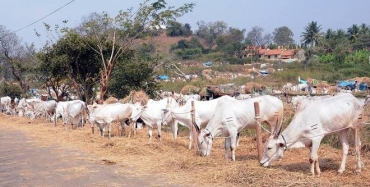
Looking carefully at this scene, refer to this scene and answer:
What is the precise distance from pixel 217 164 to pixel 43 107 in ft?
61.4

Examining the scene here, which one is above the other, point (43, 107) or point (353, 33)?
point (353, 33)

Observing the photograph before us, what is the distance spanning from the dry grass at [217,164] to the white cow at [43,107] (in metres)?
10.7

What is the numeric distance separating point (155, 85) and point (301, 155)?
14.2 meters

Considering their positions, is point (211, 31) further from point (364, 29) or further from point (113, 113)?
point (113, 113)

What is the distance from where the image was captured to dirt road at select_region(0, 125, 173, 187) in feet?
29.2

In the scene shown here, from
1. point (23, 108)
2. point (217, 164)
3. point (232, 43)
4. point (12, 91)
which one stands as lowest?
point (217, 164)

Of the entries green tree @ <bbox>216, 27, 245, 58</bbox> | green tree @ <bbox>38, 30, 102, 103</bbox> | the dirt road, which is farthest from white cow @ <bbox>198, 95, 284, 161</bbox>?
green tree @ <bbox>216, 27, 245, 58</bbox>

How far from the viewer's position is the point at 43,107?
2605cm

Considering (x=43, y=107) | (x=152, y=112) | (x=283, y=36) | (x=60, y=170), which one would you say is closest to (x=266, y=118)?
(x=152, y=112)

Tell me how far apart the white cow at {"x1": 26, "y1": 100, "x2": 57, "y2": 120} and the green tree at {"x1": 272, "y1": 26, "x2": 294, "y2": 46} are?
331 feet

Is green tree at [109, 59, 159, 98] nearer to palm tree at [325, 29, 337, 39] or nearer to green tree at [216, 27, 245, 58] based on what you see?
green tree at [216, 27, 245, 58]

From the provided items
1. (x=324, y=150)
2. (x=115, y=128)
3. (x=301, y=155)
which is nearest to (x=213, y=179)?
(x=301, y=155)

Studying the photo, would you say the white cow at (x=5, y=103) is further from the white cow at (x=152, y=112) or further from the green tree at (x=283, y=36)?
the green tree at (x=283, y=36)

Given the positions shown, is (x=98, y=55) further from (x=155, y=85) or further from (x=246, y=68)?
(x=246, y=68)
